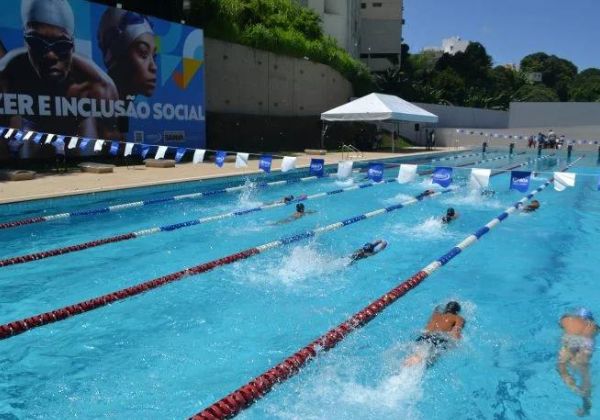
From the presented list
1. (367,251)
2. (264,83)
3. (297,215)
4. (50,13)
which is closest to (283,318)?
(367,251)

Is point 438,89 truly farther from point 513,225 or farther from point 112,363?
point 112,363

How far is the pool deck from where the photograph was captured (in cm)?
966

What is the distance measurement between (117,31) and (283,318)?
43.9 ft

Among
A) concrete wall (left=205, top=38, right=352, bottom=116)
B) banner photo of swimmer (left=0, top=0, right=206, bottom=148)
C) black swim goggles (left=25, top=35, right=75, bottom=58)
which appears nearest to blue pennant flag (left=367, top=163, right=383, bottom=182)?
banner photo of swimmer (left=0, top=0, right=206, bottom=148)

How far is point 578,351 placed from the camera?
4.57 metres

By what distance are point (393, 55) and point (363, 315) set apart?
53493mm

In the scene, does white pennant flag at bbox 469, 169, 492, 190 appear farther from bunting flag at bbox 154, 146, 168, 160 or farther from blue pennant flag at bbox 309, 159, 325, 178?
bunting flag at bbox 154, 146, 168, 160

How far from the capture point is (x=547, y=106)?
37406mm

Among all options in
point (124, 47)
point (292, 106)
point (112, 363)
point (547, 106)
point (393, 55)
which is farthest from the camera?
point (393, 55)

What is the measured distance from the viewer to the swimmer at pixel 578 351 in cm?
407

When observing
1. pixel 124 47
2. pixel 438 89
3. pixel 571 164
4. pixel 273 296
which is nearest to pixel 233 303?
pixel 273 296

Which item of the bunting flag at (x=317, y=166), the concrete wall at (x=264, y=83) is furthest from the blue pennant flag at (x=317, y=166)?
the concrete wall at (x=264, y=83)

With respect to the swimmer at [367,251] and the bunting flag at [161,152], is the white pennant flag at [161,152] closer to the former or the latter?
the bunting flag at [161,152]

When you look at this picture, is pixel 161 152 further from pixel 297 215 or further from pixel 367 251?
pixel 367 251
